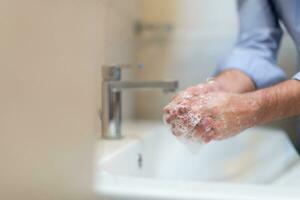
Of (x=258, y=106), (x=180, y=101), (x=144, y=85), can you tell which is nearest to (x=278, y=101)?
(x=258, y=106)

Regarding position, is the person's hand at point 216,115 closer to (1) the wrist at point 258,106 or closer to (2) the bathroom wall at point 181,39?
(1) the wrist at point 258,106

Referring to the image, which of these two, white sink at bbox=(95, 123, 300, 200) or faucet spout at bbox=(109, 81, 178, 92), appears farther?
faucet spout at bbox=(109, 81, 178, 92)

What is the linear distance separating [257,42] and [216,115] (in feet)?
1.11

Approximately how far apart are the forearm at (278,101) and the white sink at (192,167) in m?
0.10

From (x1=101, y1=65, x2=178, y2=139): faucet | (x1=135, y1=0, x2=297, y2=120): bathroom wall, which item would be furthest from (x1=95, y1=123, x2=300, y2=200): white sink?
(x1=135, y1=0, x2=297, y2=120): bathroom wall

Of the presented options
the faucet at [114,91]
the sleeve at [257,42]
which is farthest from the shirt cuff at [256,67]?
the faucet at [114,91]

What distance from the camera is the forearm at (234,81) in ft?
2.32

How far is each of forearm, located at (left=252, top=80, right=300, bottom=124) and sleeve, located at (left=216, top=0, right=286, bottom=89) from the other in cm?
18

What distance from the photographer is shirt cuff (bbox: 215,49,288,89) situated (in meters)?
0.76

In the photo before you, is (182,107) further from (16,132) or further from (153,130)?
(153,130)

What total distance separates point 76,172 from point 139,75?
634mm

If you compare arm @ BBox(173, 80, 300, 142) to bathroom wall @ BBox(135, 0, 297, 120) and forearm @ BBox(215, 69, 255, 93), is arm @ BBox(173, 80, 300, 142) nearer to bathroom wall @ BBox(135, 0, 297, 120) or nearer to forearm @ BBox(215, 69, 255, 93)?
forearm @ BBox(215, 69, 255, 93)

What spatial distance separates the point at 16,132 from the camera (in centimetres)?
36

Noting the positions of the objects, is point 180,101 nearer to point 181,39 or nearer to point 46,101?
point 46,101
